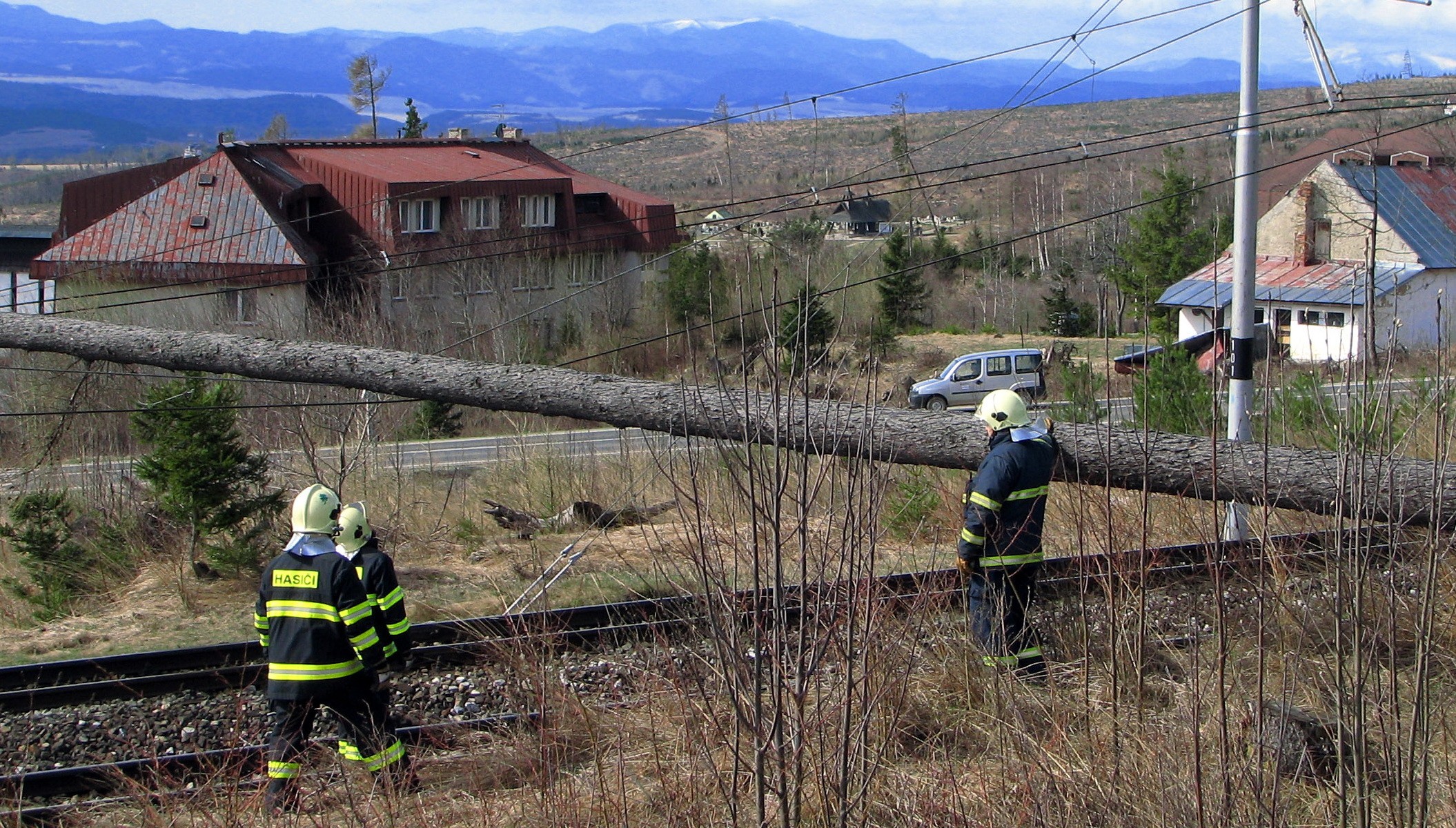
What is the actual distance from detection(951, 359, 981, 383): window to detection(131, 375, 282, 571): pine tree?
18.8 m

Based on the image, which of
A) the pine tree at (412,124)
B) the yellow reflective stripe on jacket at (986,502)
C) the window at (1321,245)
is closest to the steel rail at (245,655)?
the yellow reflective stripe on jacket at (986,502)

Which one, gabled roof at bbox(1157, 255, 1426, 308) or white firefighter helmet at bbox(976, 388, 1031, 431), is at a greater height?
gabled roof at bbox(1157, 255, 1426, 308)

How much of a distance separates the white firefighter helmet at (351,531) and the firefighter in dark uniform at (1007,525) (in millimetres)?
2993

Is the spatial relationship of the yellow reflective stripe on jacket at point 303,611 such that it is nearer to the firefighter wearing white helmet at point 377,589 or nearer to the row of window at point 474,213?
the firefighter wearing white helmet at point 377,589

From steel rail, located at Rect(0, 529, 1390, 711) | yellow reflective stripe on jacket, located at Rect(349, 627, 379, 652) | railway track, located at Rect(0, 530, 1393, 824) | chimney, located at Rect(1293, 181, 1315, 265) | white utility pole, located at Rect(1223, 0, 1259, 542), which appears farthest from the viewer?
chimney, located at Rect(1293, 181, 1315, 265)

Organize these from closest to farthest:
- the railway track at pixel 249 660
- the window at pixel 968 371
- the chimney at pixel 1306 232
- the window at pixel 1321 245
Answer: the railway track at pixel 249 660 → the window at pixel 968 371 → the chimney at pixel 1306 232 → the window at pixel 1321 245

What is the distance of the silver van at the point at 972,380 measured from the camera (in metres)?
26.8

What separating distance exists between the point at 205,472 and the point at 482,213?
25.4 metres

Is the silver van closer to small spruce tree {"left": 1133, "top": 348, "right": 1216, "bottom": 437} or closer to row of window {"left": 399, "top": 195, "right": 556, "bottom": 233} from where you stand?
row of window {"left": 399, "top": 195, "right": 556, "bottom": 233}

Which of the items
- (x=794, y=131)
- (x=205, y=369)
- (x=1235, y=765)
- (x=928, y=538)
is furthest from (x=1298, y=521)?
(x=794, y=131)

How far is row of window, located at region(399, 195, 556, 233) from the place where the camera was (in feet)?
111

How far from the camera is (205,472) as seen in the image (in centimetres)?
1053

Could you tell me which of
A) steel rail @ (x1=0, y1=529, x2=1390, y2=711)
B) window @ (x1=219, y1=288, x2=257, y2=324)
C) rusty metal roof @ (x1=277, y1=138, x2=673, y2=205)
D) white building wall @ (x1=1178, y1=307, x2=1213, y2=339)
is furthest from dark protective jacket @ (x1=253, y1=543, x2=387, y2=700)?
white building wall @ (x1=1178, y1=307, x2=1213, y2=339)

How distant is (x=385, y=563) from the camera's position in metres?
5.43
